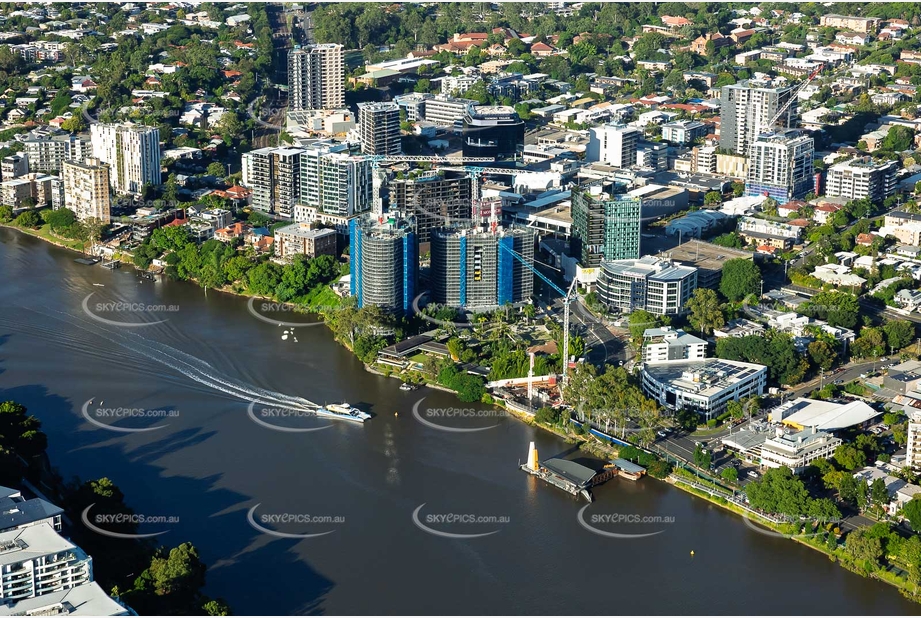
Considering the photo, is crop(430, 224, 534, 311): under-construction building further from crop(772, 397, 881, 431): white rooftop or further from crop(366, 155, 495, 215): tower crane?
crop(772, 397, 881, 431): white rooftop

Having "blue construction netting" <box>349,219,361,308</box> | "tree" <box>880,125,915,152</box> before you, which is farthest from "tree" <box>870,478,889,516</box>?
"tree" <box>880,125,915,152</box>

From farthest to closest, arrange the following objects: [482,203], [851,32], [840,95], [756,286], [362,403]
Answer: [851,32] < [840,95] < [482,203] < [756,286] < [362,403]

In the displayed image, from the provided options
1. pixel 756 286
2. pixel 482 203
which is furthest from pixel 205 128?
pixel 756 286

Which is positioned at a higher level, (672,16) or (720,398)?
(672,16)

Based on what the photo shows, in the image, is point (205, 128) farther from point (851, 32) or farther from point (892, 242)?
point (851, 32)

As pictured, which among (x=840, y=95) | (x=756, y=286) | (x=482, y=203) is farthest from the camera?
(x=840, y=95)

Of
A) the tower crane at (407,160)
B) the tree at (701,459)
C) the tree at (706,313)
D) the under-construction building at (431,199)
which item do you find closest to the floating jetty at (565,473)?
the tree at (701,459)
